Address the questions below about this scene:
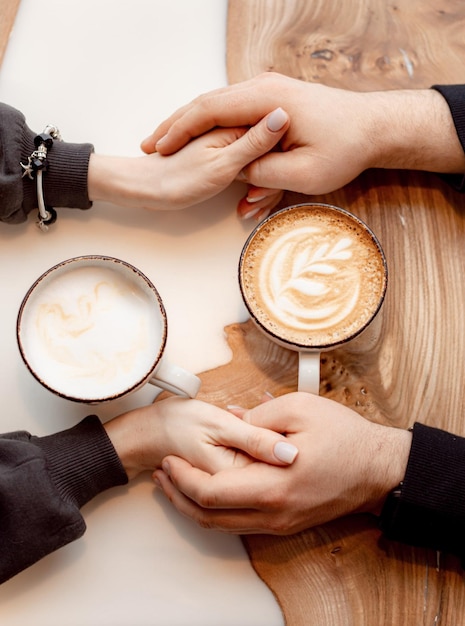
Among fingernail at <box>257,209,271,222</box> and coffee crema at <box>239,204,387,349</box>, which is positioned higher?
fingernail at <box>257,209,271,222</box>

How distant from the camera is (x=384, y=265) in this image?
116cm

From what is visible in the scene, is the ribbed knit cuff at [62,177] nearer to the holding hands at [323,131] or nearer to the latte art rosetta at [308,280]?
the holding hands at [323,131]

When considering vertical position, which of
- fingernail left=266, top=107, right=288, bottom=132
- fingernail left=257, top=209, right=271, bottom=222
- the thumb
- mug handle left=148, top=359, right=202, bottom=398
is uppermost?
fingernail left=266, top=107, right=288, bottom=132

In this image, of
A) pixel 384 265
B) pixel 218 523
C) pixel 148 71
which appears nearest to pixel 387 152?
pixel 384 265

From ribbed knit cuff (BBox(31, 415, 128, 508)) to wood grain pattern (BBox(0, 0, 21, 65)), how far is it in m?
0.75

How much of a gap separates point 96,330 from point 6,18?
26.9 inches

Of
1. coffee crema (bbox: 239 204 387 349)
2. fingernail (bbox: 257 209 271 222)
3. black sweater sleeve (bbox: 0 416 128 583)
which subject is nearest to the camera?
black sweater sleeve (bbox: 0 416 128 583)

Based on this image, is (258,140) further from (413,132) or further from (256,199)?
(413,132)

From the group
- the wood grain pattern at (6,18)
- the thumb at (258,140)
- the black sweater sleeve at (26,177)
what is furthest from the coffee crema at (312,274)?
the wood grain pattern at (6,18)

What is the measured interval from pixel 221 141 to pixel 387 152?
30 centimetres

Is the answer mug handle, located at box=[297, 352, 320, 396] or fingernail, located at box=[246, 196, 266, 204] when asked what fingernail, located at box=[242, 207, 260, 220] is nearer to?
fingernail, located at box=[246, 196, 266, 204]

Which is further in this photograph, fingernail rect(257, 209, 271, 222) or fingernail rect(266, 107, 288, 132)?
fingernail rect(257, 209, 271, 222)

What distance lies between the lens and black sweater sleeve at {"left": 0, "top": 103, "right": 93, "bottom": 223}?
118cm

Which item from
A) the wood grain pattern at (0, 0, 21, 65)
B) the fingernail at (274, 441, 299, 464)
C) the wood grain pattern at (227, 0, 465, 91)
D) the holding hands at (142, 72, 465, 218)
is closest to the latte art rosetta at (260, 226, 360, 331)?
the holding hands at (142, 72, 465, 218)
